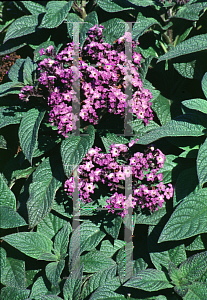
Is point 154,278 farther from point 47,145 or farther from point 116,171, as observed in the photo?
point 47,145

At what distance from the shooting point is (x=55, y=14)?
88.7 inches

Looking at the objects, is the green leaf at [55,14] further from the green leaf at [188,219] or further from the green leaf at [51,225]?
the green leaf at [188,219]

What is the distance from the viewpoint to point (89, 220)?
6.48 ft

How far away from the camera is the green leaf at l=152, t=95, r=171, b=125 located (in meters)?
2.09

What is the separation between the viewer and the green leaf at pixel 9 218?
181 cm

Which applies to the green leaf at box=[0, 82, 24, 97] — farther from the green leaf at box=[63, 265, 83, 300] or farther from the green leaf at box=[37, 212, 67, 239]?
the green leaf at box=[63, 265, 83, 300]

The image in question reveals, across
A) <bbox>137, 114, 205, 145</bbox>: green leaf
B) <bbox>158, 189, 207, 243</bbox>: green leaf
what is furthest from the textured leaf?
<bbox>158, 189, 207, 243</bbox>: green leaf

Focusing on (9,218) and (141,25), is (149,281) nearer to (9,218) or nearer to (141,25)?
(9,218)

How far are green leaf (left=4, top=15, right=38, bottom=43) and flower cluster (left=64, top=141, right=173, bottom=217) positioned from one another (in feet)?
3.76

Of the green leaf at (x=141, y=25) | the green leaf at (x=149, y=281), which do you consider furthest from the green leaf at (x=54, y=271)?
the green leaf at (x=141, y=25)

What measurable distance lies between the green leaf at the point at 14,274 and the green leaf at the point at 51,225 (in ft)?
0.75

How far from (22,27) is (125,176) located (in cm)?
146

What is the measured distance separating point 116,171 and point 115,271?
1.93 feet

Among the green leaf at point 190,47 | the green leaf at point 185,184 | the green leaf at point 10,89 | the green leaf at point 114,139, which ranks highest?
the green leaf at point 190,47
